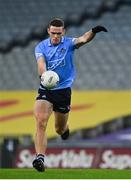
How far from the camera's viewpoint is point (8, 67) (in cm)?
1978

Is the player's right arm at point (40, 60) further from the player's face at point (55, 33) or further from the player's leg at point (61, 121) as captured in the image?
the player's leg at point (61, 121)

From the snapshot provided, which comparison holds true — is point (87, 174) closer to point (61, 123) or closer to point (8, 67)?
point (61, 123)

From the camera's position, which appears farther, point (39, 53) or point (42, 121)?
point (39, 53)

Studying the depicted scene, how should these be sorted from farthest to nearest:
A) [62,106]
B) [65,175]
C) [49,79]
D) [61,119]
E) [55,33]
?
[61,119], [62,106], [55,33], [65,175], [49,79]

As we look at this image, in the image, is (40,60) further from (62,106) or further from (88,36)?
(62,106)

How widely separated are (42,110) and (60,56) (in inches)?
28.0

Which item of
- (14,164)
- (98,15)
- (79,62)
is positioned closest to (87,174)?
(14,164)

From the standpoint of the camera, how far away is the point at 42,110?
877cm

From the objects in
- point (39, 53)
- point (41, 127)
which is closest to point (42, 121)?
point (41, 127)

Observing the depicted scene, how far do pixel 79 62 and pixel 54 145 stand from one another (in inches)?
204

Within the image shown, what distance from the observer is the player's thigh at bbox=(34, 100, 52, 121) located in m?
8.71

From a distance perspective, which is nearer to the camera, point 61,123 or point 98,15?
point 61,123

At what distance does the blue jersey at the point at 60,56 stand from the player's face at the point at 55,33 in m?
0.09

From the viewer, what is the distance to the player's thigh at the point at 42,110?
871 cm
